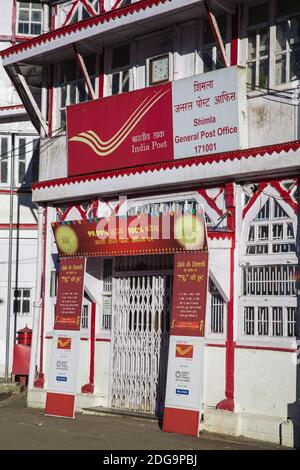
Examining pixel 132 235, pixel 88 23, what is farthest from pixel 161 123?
pixel 88 23

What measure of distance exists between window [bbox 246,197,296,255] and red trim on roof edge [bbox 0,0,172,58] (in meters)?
4.26

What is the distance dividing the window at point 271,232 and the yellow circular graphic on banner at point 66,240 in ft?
12.5

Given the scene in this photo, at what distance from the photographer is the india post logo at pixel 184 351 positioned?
15602 mm

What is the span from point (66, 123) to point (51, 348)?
468 centimetres

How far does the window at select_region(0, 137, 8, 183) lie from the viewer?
2683cm

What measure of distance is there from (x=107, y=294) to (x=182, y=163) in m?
3.53

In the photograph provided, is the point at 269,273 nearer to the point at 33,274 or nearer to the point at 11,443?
the point at 11,443

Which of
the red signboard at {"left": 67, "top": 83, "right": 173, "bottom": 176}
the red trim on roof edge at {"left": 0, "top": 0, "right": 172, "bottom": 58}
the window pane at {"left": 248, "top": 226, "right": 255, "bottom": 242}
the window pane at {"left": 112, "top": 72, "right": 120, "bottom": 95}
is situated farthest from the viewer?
the window pane at {"left": 112, "top": 72, "right": 120, "bottom": 95}

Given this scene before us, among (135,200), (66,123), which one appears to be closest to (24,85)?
(66,123)

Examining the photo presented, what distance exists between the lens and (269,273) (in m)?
15.5

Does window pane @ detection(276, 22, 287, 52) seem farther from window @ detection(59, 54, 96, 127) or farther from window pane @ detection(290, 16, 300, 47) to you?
window @ detection(59, 54, 96, 127)

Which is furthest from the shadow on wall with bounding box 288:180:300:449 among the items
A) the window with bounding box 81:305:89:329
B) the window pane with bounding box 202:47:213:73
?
the window with bounding box 81:305:89:329

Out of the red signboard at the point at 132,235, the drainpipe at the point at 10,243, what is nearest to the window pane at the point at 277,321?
the red signboard at the point at 132,235

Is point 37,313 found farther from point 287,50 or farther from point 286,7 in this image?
point 286,7
